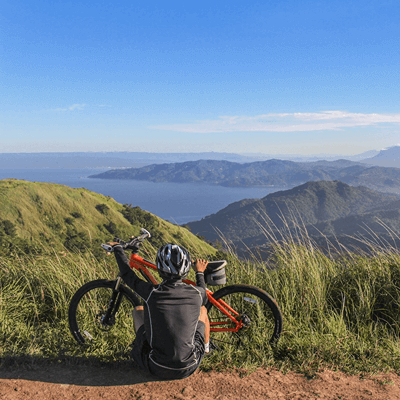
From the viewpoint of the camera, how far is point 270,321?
3721 mm

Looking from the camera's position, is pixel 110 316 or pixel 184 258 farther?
pixel 110 316

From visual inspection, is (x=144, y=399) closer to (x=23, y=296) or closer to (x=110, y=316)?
(x=110, y=316)

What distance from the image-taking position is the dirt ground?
2900 mm

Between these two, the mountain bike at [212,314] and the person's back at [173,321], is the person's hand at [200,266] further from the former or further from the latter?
the person's back at [173,321]

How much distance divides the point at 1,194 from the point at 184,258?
7610 centimetres

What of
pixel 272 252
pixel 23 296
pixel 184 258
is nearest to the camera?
pixel 184 258

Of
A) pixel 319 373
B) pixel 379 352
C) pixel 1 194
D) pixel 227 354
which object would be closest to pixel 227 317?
pixel 227 354

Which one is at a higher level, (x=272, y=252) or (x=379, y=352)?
(x=272, y=252)

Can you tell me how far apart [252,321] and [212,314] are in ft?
1.62

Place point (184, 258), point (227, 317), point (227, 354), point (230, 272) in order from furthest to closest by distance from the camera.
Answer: point (230, 272) < point (227, 317) < point (227, 354) < point (184, 258)

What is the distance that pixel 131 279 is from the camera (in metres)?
3.11

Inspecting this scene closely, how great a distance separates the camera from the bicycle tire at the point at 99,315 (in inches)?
144

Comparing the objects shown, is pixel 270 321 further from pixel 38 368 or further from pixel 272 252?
pixel 38 368

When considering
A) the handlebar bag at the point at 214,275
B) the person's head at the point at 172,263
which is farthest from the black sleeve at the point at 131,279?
the handlebar bag at the point at 214,275
